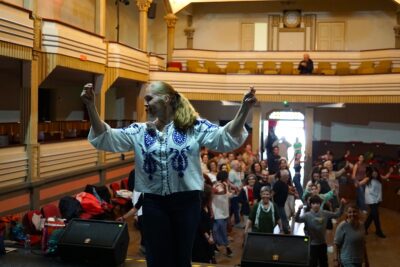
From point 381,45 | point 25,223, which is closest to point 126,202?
point 25,223

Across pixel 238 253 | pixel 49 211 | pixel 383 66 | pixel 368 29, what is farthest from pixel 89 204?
pixel 368 29

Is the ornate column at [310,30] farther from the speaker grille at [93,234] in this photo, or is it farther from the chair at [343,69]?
the speaker grille at [93,234]

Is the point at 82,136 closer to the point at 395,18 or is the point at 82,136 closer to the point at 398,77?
the point at 398,77

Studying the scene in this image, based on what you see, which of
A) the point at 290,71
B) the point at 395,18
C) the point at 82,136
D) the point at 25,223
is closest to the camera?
the point at 25,223

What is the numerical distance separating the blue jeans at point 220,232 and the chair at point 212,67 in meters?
10.9

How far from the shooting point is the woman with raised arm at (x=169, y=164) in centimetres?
251

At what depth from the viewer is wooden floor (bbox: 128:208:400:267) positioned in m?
8.44

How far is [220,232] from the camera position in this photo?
8.41 metres

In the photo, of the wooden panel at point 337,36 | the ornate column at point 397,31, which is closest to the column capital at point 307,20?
the wooden panel at point 337,36

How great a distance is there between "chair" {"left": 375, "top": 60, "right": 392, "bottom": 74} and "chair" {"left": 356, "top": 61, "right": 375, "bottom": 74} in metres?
0.22

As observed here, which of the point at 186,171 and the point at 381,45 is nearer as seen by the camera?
the point at 186,171

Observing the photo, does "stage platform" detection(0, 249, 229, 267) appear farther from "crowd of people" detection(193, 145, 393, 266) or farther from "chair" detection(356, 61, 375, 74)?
"chair" detection(356, 61, 375, 74)

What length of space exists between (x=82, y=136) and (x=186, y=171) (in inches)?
438

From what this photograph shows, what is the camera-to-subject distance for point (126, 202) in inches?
466
